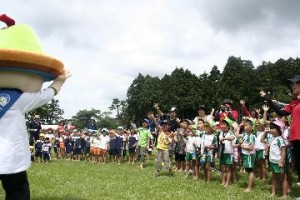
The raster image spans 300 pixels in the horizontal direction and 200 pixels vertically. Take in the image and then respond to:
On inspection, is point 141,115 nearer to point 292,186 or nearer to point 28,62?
point 292,186

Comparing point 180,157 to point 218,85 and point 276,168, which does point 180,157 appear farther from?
point 218,85

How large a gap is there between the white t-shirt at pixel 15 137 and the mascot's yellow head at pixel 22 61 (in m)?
0.21

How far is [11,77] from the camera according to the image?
557 cm

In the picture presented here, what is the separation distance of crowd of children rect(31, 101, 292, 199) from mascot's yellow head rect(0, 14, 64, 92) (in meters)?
6.57

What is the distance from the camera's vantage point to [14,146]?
535 centimetres

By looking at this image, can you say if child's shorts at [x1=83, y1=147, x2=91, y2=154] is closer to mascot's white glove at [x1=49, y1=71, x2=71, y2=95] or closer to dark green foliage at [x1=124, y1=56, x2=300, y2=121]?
mascot's white glove at [x1=49, y1=71, x2=71, y2=95]

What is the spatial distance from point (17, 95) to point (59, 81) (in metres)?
0.93

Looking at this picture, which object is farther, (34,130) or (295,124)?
(34,130)

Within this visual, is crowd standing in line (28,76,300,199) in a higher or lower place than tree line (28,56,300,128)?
lower

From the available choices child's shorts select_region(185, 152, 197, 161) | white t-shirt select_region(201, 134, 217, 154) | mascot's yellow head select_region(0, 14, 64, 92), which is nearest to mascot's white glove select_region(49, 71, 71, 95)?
mascot's yellow head select_region(0, 14, 64, 92)

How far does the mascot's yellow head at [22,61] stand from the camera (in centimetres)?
547

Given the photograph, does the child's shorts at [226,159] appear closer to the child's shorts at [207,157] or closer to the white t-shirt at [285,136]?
the child's shorts at [207,157]

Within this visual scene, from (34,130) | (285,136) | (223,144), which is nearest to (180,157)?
(223,144)

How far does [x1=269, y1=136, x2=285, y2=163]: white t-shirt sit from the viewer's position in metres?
10.1
